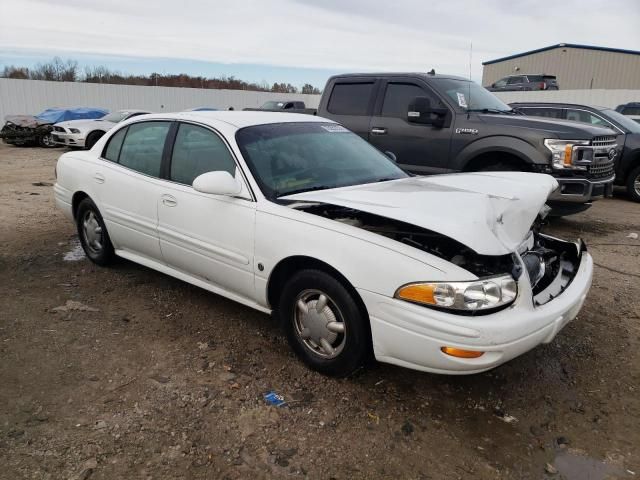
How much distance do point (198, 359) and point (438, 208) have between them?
1.85m

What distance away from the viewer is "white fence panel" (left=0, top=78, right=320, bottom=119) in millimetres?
25703

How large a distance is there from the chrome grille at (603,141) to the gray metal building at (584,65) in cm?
3008

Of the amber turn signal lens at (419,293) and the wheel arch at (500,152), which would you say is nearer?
the amber turn signal lens at (419,293)

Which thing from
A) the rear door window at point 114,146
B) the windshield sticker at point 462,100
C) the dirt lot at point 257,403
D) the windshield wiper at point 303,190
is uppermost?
the windshield sticker at point 462,100

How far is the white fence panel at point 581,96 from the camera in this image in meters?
22.5

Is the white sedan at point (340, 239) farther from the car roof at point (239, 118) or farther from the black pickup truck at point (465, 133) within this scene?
the black pickup truck at point (465, 133)

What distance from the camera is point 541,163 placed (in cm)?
627

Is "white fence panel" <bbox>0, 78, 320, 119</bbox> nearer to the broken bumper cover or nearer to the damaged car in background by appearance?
the damaged car in background

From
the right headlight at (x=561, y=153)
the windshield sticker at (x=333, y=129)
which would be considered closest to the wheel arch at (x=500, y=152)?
the right headlight at (x=561, y=153)

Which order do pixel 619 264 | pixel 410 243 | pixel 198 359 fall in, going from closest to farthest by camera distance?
1. pixel 410 243
2. pixel 198 359
3. pixel 619 264

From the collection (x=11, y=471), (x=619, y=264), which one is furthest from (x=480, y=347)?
(x=619, y=264)

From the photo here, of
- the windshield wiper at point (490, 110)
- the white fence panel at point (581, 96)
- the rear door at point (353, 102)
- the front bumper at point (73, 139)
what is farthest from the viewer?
the white fence panel at point (581, 96)

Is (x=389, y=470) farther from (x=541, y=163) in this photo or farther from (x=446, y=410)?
(x=541, y=163)

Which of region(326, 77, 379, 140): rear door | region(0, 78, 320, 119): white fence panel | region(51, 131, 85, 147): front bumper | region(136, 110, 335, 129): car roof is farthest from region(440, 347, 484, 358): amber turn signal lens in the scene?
region(0, 78, 320, 119): white fence panel
